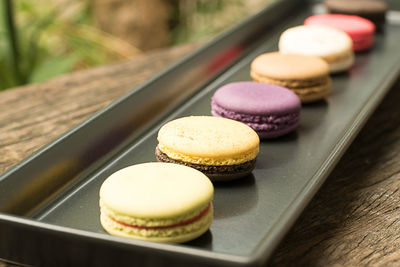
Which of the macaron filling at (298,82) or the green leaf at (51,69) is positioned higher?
the macaron filling at (298,82)

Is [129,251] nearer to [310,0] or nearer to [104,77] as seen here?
[104,77]

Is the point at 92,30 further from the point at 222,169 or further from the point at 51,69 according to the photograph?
the point at 222,169

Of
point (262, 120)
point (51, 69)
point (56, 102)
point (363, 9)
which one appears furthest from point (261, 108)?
point (51, 69)

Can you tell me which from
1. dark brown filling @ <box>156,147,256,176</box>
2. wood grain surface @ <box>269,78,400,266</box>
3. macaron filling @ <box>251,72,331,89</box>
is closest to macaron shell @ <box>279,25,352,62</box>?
macaron filling @ <box>251,72,331,89</box>

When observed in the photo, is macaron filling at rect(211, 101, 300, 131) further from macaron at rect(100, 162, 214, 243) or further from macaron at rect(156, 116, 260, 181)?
macaron at rect(100, 162, 214, 243)

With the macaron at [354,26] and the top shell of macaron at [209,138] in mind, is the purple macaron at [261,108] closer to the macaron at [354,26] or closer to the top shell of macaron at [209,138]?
the top shell of macaron at [209,138]

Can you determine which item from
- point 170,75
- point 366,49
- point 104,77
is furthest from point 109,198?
→ point 366,49

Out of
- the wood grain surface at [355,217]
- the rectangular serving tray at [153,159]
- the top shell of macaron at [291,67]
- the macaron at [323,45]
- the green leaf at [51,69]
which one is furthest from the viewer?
the green leaf at [51,69]

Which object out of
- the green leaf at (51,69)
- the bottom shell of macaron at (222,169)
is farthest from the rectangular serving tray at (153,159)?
the green leaf at (51,69)
